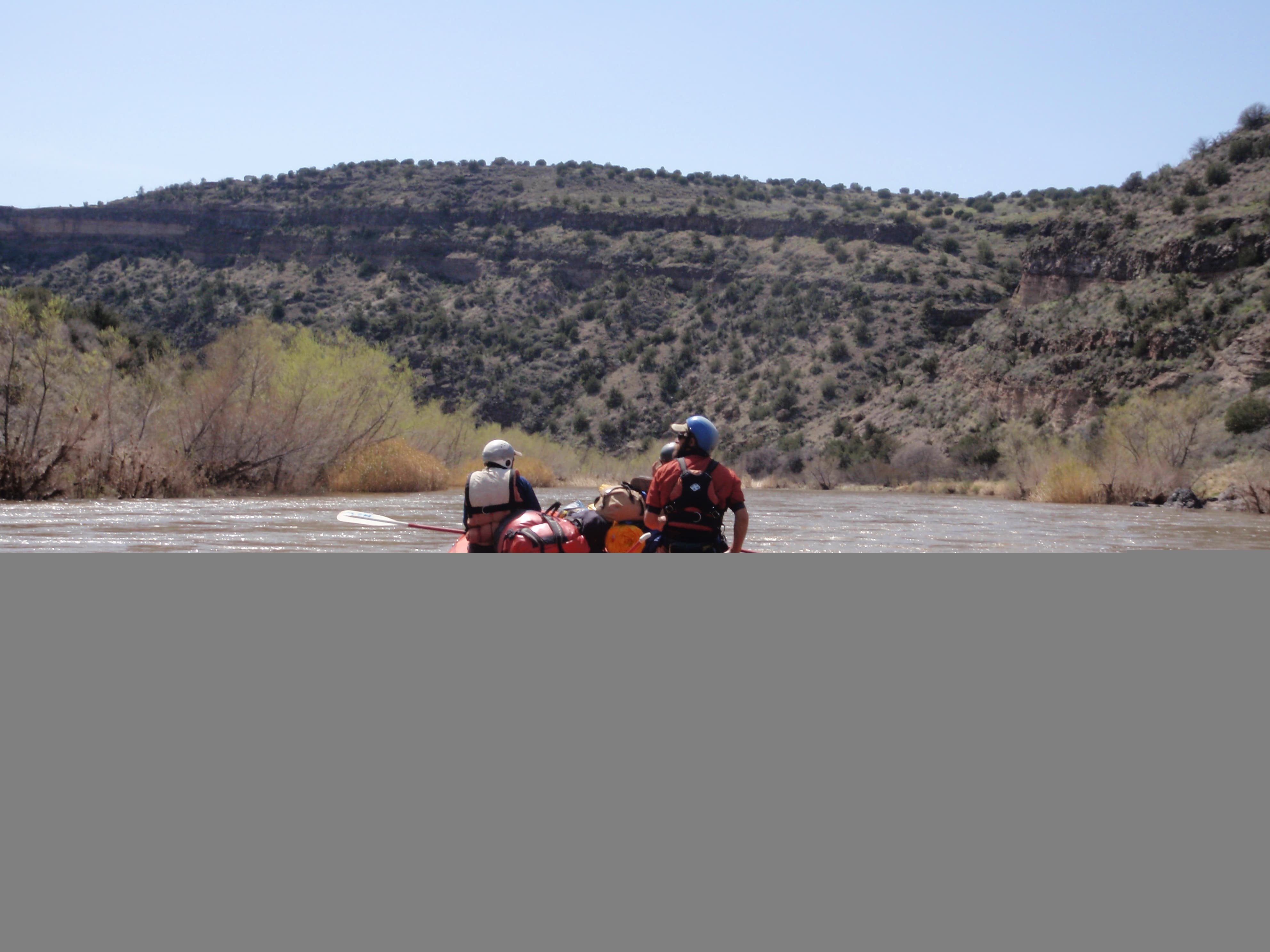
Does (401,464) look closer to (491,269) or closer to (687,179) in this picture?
(491,269)

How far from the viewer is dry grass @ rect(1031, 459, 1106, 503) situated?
31969 millimetres

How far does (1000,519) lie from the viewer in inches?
989

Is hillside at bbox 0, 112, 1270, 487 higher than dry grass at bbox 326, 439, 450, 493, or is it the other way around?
hillside at bbox 0, 112, 1270, 487

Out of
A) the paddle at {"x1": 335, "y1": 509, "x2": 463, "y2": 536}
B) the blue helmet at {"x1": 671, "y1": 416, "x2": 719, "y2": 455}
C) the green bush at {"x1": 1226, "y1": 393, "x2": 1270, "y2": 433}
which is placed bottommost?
the paddle at {"x1": 335, "y1": 509, "x2": 463, "y2": 536}

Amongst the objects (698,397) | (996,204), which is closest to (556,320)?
(698,397)

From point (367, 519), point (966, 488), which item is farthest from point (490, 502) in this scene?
point (966, 488)

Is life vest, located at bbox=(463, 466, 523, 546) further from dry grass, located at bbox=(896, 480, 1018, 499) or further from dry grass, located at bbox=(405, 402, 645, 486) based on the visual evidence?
dry grass, located at bbox=(896, 480, 1018, 499)

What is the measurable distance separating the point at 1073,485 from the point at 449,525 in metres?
20.6

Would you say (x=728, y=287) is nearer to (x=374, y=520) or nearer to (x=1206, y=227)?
(x=1206, y=227)

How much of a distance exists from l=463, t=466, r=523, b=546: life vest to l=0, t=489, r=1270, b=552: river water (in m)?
7.12

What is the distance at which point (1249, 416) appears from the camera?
3409 cm

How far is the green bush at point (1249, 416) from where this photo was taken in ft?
111

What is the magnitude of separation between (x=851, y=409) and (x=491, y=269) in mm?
32150

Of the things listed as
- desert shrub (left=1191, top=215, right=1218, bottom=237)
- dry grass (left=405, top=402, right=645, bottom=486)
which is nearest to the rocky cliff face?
desert shrub (left=1191, top=215, right=1218, bottom=237)
